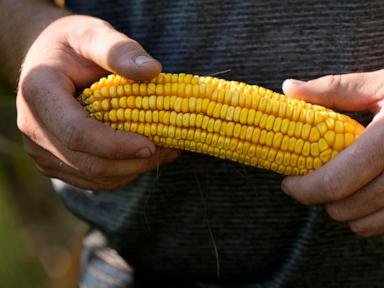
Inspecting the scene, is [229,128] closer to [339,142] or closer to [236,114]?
[236,114]

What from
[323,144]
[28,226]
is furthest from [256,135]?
[28,226]

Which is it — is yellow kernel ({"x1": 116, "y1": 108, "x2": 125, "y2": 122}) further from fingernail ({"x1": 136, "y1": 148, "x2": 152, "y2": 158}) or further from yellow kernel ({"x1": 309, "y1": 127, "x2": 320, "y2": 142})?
yellow kernel ({"x1": 309, "y1": 127, "x2": 320, "y2": 142})

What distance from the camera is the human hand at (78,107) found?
4.79 ft

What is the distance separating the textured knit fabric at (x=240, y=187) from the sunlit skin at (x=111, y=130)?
0.18 meters

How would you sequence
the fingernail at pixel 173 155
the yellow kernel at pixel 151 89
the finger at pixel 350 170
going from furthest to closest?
the fingernail at pixel 173 155, the yellow kernel at pixel 151 89, the finger at pixel 350 170

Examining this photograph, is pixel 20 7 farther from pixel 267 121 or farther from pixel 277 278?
pixel 277 278

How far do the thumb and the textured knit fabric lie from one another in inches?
6.1

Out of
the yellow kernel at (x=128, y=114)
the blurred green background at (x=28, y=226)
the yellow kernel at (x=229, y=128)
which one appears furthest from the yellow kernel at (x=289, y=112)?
the blurred green background at (x=28, y=226)

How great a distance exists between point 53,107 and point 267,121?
1.39 ft

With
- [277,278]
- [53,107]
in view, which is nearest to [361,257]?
[277,278]

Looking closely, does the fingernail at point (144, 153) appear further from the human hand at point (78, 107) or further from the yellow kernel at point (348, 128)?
the yellow kernel at point (348, 128)

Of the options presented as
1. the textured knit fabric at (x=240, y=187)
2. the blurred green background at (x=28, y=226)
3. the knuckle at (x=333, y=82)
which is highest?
the knuckle at (x=333, y=82)

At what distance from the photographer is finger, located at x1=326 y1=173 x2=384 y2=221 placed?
1431mm

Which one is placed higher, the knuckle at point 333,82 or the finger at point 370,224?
the knuckle at point 333,82
